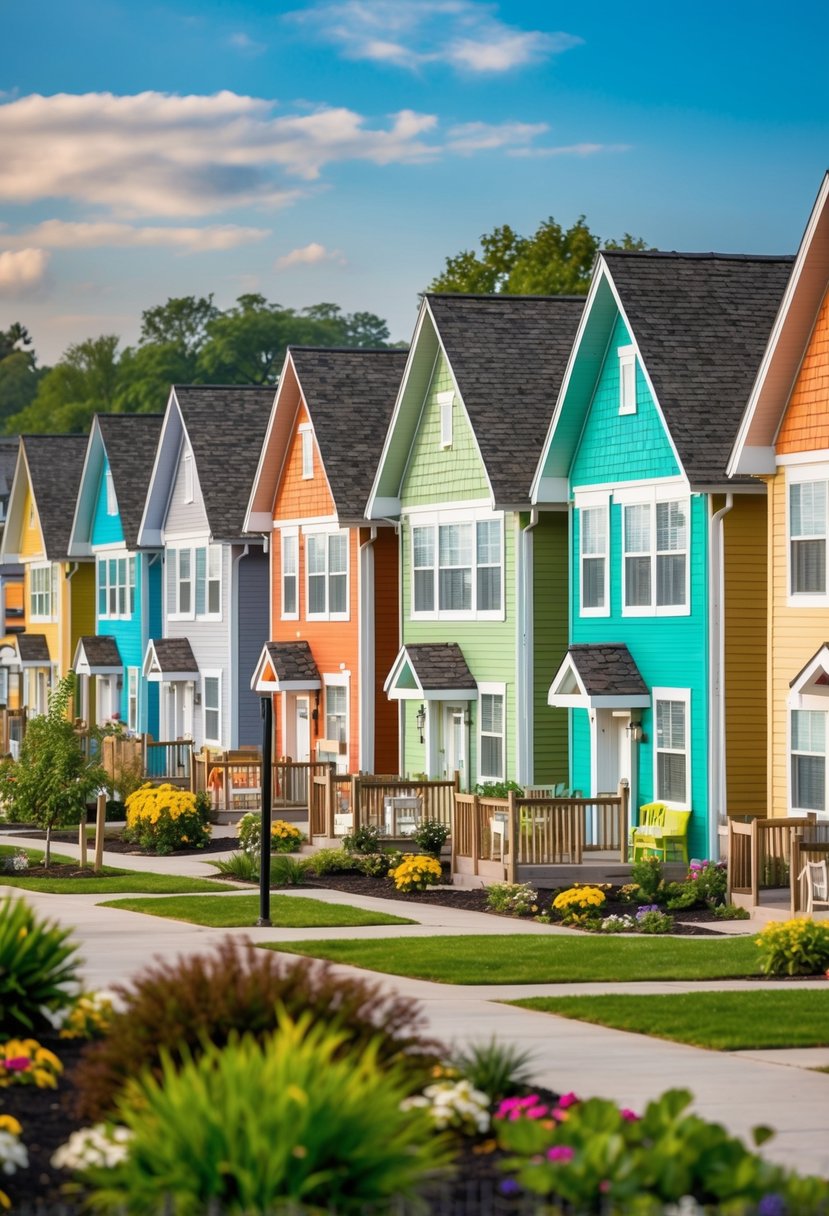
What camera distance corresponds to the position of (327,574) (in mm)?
42688

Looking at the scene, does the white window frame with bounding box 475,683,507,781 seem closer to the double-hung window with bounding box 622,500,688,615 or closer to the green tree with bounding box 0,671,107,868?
the double-hung window with bounding box 622,500,688,615

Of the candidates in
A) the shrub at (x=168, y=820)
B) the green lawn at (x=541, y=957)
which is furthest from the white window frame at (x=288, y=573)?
the green lawn at (x=541, y=957)

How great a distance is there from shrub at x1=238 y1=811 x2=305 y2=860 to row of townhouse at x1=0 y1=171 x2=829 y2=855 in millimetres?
3679

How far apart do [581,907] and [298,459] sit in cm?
2039

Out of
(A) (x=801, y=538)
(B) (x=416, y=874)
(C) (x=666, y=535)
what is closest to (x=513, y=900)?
(B) (x=416, y=874)

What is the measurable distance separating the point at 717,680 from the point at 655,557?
2637mm

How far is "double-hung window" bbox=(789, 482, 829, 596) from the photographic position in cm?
2645

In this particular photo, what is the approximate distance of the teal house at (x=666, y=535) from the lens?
94.8ft

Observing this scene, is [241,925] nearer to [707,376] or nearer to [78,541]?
[707,376]

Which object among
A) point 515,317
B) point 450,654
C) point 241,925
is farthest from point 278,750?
point 241,925

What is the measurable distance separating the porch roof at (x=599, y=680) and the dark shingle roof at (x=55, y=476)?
34881 millimetres

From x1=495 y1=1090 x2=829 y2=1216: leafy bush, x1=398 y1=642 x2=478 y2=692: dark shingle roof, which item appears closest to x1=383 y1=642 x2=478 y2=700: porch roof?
x1=398 y1=642 x2=478 y2=692: dark shingle roof

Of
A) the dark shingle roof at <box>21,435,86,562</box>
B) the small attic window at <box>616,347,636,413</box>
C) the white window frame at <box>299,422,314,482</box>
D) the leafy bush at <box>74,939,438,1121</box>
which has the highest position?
the dark shingle roof at <box>21,435,86,562</box>

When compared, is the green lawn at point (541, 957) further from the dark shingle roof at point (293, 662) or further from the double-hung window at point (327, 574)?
the dark shingle roof at point (293, 662)
